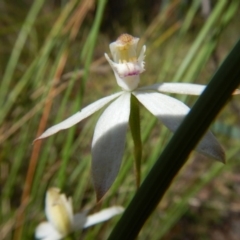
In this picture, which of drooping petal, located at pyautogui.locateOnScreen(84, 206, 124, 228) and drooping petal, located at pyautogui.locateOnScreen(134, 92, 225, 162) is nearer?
drooping petal, located at pyautogui.locateOnScreen(134, 92, 225, 162)

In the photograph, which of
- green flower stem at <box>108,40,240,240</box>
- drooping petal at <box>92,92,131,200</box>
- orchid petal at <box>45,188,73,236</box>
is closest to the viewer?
green flower stem at <box>108,40,240,240</box>

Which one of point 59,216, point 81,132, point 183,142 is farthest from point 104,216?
point 81,132

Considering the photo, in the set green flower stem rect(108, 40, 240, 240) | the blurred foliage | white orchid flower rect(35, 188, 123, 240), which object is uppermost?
the blurred foliage

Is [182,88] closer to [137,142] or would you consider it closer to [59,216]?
[137,142]

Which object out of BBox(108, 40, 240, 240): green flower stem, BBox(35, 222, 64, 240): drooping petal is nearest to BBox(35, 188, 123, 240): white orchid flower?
BBox(35, 222, 64, 240): drooping petal

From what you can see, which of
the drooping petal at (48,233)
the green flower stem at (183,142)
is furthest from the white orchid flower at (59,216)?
the green flower stem at (183,142)

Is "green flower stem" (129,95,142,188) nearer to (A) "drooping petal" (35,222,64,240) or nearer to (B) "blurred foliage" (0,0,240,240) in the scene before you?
(A) "drooping petal" (35,222,64,240)

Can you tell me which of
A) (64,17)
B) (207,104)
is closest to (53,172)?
(64,17)
